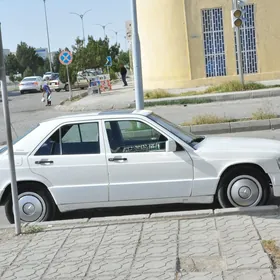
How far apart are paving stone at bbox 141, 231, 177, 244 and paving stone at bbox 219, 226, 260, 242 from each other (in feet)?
1.70

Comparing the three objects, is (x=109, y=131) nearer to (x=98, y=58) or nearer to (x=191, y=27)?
(x=191, y=27)

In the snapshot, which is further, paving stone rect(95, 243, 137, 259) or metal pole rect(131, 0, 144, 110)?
metal pole rect(131, 0, 144, 110)

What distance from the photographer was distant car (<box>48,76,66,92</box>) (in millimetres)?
48781

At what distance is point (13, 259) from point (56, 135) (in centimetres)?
200

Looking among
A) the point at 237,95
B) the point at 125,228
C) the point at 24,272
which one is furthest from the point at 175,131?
the point at 237,95

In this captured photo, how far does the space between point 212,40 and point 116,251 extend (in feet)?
81.4

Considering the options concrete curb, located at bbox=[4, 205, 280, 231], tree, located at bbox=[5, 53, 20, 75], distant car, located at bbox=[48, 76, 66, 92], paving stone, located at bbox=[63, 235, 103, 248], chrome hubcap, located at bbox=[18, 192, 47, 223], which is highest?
tree, located at bbox=[5, 53, 20, 75]

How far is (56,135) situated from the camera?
7344 mm

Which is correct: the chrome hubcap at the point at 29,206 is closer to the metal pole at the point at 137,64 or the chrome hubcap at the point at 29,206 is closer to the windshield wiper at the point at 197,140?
the windshield wiper at the point at 197,140

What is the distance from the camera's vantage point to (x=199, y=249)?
5633 millimetres

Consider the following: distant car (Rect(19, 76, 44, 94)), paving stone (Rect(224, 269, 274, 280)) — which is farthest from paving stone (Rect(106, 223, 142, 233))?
distant car (Rect(19, 76, 44, 94))

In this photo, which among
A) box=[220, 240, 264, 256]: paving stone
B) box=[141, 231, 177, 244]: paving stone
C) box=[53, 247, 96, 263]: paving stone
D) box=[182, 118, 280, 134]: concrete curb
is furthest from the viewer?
box=[182, 118, 280, 134]: concrete curb

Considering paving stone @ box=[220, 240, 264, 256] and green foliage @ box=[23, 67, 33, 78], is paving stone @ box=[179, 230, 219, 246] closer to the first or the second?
paving stone @ box=[220, 240, 264, 256]

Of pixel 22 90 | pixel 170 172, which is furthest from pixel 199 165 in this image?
pixel 22 90
